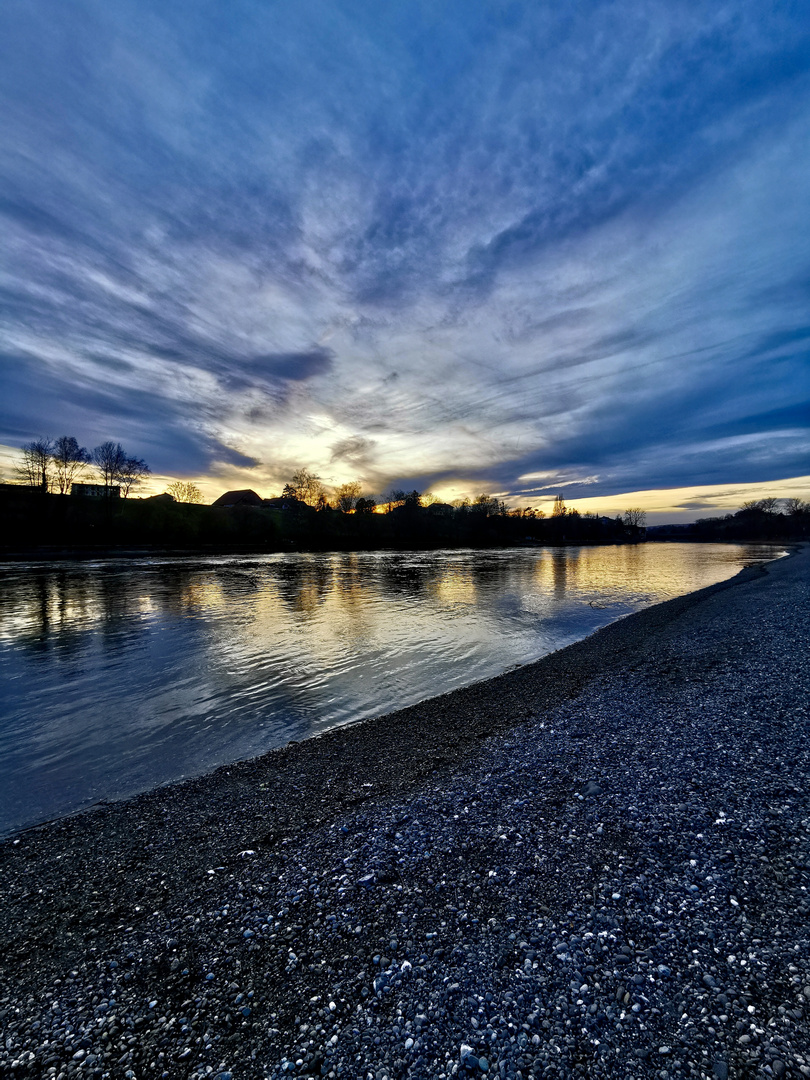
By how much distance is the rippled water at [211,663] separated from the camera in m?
8.83

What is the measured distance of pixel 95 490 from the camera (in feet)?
303

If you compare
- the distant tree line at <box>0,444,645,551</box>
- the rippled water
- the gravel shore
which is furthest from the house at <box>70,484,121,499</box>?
the gravel shore

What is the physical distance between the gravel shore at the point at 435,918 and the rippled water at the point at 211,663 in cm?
216

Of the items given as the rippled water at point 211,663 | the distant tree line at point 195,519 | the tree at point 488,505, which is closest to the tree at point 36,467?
the distant tree line at point 195,519

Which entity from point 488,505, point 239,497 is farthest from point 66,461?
point 488,505

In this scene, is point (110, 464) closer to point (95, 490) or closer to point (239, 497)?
point (95, 490)

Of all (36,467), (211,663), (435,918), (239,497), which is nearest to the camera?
(435,918)

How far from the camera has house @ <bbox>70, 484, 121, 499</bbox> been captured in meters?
89.6

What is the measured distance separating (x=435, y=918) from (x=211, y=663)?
1264 cm

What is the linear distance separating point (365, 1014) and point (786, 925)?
3.78m

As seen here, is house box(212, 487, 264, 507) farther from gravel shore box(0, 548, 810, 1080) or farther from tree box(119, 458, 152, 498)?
gravel shore box(0, 548, 810, 1080)

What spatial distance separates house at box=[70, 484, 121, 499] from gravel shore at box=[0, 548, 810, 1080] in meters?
102

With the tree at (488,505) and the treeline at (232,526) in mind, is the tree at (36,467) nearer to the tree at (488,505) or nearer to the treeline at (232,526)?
the treeline at (232,526)

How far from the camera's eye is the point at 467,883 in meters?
4.69
